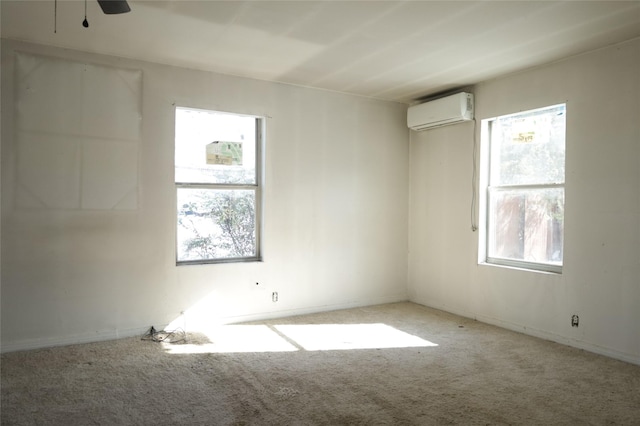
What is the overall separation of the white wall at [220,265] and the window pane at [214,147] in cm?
15

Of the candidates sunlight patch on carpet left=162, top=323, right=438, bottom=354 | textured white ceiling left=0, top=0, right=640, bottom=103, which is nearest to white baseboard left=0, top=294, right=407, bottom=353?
sunlight patch on carpet left=162, top=323, right=438, bottom=354

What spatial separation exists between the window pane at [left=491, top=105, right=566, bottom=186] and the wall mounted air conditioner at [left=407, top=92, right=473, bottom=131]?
0.36 metres

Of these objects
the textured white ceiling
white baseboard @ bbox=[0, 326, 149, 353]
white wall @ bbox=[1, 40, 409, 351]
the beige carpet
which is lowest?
the beige carpet

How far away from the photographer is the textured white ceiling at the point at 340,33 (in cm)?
308

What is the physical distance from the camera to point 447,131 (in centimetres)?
532

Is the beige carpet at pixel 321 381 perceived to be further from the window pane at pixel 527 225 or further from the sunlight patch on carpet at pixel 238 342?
the window pane at pixel 527 225

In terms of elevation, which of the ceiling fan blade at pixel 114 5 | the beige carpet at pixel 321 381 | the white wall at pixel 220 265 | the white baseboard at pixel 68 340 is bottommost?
the beige carpet at pixel 321 381

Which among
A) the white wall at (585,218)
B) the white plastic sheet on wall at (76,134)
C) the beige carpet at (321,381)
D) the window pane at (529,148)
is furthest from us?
the window pane at (529,148)

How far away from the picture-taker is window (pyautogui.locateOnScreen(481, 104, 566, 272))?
168 inches

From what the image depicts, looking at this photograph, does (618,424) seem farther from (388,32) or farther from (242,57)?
(242,57)

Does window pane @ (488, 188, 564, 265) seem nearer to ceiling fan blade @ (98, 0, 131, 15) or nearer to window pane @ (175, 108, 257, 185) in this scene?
window pane @ (175, 108, 257, 185)

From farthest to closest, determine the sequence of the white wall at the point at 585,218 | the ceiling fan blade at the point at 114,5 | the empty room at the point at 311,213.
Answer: the white wall at the point at 585,218, the empty room at the point at 311,213, the ceiling fan blade at the point at 114,5

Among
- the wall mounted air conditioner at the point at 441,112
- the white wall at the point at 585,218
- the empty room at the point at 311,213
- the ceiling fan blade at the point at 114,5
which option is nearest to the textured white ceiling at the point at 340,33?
the empty room at the point at 311,213

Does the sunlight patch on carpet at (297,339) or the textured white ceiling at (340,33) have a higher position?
the textured white ceiling at (340,33)
